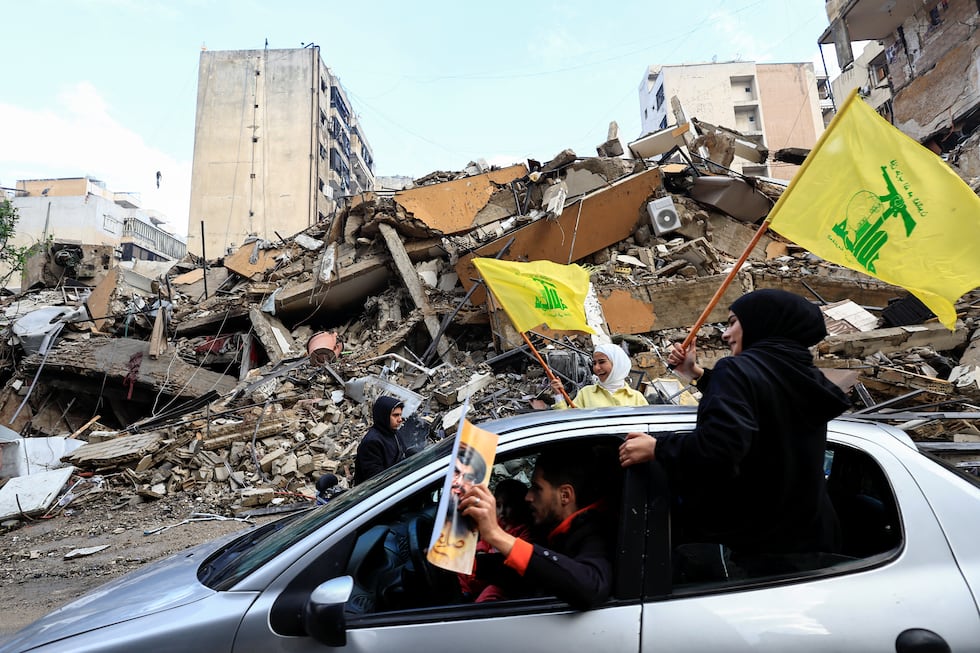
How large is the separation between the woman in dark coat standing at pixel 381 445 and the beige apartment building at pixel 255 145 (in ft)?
116

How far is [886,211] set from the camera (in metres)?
2.82

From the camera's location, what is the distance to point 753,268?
1000cm

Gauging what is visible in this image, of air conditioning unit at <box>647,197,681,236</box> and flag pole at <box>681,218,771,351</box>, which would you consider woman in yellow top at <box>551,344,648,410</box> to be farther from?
air conditioning unit at <box>647,197,681,236</box>

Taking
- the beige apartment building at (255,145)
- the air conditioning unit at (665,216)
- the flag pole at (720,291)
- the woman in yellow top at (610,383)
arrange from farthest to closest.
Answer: the beige apartment building at (255,145) < the air conditioning unit at (665,216) < the woman in yellow top at (610,383) < the flag pole at (720,291)

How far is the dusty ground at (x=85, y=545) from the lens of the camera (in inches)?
178

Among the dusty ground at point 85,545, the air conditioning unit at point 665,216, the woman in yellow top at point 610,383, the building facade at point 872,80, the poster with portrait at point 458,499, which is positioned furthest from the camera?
the building facade at point 872,80

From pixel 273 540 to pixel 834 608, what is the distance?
181 centimetres

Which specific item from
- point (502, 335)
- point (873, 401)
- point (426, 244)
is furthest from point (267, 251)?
point (873, 401)

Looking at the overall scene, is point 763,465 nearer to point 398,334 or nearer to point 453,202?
point 398,334

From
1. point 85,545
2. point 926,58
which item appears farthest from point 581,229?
point 926,58

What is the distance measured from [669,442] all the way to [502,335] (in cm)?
779

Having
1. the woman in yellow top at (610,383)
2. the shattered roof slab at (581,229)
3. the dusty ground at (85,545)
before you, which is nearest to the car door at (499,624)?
the woman in yellow top at (610,383)

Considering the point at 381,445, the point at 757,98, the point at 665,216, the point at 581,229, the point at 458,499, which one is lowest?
the point at 458,499

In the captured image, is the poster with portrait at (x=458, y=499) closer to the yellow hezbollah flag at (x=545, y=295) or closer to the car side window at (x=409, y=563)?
the car side window at (x=409, y=563)
